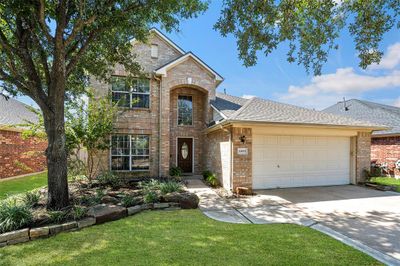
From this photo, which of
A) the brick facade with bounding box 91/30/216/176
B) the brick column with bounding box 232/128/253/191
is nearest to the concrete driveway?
the brick column with bounding box 232/128/253/191

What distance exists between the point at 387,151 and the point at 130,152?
16.8 metres

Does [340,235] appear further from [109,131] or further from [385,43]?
[109,131]

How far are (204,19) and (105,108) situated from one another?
6.02m

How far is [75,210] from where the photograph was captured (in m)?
5.84

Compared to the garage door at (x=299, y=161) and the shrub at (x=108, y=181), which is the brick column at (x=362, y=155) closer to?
the garage door at (x=299, y=161)

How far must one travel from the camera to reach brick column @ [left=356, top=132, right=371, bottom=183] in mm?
11297

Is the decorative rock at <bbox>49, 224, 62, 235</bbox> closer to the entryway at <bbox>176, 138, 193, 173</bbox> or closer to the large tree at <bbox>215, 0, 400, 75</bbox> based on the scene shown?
the large tree at <bbox>215, 0, 400, 75</bbox>

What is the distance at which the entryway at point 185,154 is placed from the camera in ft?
45.6

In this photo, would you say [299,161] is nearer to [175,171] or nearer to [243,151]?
[243,151]

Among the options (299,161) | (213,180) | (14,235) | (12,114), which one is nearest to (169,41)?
(213,180)

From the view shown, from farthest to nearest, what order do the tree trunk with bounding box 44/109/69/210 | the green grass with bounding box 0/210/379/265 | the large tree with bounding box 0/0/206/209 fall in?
the tree trunk with bounding box 44/109/69/210 < the large tree with bounding box 0/0/206/209 < the green grass with bounding box 0/210/379/265

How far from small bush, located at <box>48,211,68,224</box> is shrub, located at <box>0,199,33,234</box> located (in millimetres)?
393

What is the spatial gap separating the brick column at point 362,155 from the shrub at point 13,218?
13369 mm

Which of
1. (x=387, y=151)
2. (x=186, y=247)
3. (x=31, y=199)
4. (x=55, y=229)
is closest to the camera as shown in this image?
(x=186, y=247)
